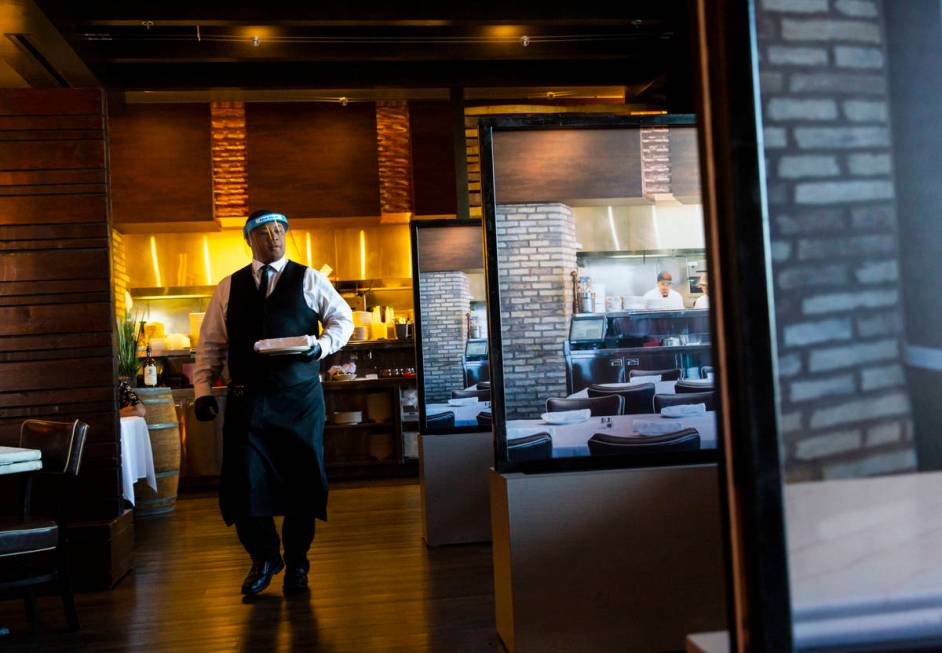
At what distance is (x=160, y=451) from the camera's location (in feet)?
23.0

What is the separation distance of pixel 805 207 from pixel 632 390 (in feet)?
7.02

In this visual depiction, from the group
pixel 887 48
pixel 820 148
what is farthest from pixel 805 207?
pixel 887 48

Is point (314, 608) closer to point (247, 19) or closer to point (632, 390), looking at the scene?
point (632, 390)

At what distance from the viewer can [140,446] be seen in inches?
235

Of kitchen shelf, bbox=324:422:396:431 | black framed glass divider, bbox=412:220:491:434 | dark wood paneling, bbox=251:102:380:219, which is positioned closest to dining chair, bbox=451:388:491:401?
black framed glass divider, bbox=412:220:491:434

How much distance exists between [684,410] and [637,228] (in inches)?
23.4

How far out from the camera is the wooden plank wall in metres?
4.43

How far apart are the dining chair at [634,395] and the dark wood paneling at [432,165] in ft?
22.5

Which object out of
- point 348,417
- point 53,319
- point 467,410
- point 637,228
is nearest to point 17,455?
point 53,319

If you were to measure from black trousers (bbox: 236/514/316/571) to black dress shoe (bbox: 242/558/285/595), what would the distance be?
3cm

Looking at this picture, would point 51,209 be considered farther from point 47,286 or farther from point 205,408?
point 205,408

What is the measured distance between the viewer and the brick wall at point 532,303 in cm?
288

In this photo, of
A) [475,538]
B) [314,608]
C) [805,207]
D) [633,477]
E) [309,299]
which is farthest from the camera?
[475,538]

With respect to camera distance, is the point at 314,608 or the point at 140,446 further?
the point at 140,446
